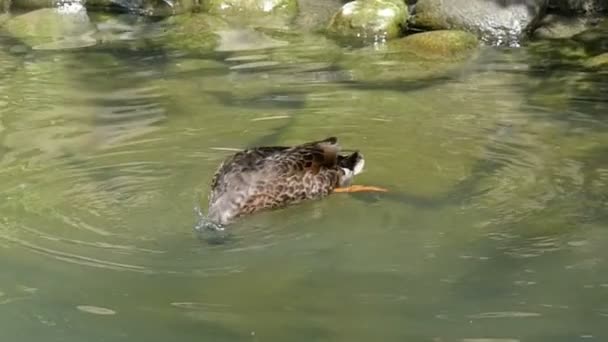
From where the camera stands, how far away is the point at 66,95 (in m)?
9.94

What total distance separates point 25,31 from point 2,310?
7.82 metres

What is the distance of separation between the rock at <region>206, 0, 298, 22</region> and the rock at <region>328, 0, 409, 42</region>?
1.18 m

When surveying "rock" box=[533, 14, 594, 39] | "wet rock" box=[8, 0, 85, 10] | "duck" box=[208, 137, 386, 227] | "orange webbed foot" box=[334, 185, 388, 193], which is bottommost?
"orange webbed foot" box=[334, 185, 388, 193]

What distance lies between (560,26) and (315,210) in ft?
20.1

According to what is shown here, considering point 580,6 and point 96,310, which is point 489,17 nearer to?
point 580,6

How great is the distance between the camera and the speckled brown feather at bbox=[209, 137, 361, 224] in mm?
6859

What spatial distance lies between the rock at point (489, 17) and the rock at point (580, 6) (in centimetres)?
42

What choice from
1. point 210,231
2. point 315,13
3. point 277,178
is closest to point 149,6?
point 315,13

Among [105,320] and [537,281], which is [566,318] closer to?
[537,281]

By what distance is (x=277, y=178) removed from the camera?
23.3 feet

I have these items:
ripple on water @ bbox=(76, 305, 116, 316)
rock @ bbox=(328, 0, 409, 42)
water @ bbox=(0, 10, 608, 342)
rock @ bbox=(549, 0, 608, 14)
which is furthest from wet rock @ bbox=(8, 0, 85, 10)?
ripple on water @ bbox=(76, 305, 116, 316)

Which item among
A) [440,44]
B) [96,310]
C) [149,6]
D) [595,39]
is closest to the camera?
[96,310]

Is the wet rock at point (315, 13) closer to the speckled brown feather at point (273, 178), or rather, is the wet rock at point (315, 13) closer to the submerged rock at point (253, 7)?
the submerged rock at point (253, 7)

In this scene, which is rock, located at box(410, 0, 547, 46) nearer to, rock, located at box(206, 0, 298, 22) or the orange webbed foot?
rock, located at box(206, 0, 298, 22)
